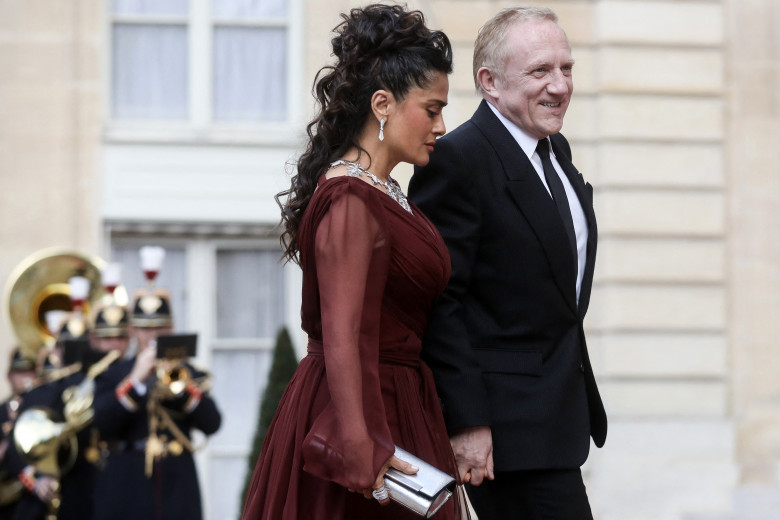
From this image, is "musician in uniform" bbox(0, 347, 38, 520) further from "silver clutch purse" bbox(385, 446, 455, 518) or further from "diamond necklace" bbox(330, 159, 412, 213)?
"silver clutch purse" bbox(385, 446, 455, 518)

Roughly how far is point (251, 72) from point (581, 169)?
111 inches

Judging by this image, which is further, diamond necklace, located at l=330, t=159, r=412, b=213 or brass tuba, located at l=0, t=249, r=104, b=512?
brass tuba, located at l=0, t=249, r=104, b=512

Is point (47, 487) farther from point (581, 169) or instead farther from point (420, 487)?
point (420, 487)

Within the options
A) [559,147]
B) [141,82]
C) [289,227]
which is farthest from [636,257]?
[289,227]

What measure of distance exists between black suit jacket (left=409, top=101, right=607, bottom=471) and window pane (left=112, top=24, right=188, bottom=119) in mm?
7624

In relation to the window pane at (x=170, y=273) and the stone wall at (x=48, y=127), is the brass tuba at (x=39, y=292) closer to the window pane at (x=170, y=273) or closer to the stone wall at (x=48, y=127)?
the stone wall at (x=48, y=127)

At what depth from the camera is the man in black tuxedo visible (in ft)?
11.8

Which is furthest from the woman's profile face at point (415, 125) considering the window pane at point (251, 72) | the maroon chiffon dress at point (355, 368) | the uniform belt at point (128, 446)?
the window pane at point (251, 72)

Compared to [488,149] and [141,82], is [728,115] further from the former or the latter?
[488,149]

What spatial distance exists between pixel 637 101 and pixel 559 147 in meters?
6.15

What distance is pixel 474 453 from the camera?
3.59m

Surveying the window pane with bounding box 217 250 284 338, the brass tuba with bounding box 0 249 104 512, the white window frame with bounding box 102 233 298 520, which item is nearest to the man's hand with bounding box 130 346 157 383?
the brass tuba with bounding box 0 249 104 512

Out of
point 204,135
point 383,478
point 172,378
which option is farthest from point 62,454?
point 383,478

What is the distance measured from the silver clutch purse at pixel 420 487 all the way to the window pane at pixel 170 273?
7978 millimetres
